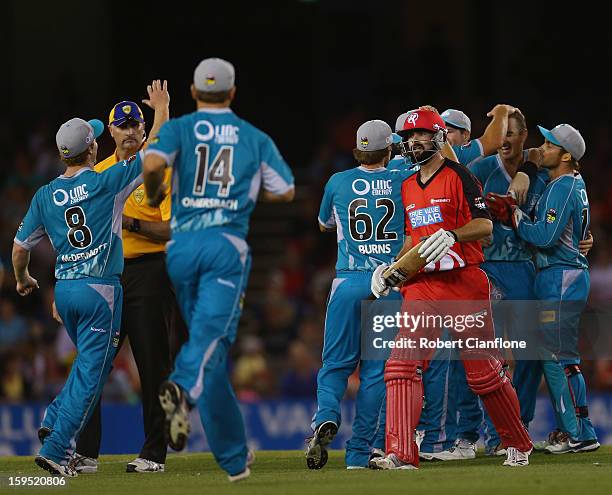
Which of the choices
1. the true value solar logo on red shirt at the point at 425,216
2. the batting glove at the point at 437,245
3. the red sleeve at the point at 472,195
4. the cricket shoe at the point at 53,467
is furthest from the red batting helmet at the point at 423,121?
the cricket shoe at the point at 53,467

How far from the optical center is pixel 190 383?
26.4 ft

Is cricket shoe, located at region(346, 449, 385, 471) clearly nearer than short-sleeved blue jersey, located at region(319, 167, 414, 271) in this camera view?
Yes

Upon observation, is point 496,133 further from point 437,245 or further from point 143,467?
point 143,467

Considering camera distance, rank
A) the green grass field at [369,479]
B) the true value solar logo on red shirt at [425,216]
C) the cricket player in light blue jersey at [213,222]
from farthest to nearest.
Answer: the true value solar logo on red shirt at [425,216] → the cricket player in light blue jersey at [213,222] → the green grass field at [369,479]

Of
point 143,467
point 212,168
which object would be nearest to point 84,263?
point 143,467

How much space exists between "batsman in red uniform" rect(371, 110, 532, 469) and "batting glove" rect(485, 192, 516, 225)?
1609mm

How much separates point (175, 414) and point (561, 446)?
14.3 ft

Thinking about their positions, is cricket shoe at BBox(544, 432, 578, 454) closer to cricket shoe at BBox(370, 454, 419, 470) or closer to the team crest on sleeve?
cricket shoe at BBox(370, 454, 419, 470)

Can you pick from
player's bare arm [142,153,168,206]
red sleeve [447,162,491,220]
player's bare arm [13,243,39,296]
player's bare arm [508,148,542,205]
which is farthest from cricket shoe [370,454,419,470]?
player's bare arm [13,243,39,296]

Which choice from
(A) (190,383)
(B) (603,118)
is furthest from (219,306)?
(B) (603,118)

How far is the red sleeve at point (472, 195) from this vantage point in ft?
30.5

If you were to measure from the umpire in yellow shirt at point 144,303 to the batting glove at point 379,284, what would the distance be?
1.73 m

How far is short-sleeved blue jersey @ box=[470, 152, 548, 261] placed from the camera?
11.2m

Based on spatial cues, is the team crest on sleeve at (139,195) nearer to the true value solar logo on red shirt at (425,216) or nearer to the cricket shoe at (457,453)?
A: the true value solar logo on red shirt at (425,216)
